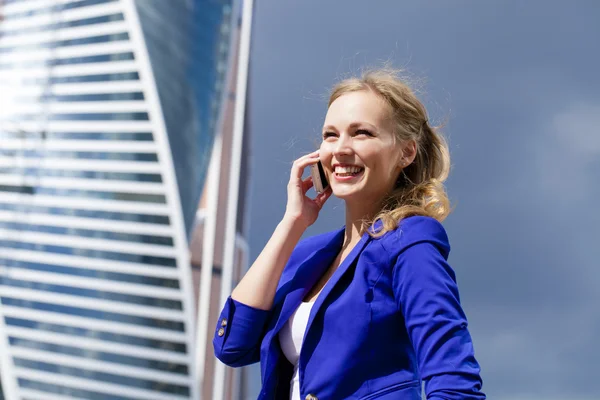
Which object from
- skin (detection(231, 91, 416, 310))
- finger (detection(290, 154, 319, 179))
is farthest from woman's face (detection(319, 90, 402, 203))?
finger (detection(290, 154, 319, 179))

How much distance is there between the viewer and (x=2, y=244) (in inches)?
1180

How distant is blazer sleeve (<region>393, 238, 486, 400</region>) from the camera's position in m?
1.37

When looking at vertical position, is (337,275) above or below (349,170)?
below

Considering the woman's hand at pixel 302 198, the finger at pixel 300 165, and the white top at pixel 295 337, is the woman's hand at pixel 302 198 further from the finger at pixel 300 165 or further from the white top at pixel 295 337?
the white top at pixel 295 337

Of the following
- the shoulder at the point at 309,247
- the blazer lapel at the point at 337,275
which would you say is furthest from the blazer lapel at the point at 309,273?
the blazer lapel at the point at 337,275

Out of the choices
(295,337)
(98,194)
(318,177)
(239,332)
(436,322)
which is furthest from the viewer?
(98,194)

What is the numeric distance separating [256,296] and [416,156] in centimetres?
51

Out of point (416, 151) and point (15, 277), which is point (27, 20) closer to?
point (15, 277)

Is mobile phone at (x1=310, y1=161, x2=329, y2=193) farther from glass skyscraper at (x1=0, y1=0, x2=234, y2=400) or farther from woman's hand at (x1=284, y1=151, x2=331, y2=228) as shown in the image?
glass skyscraper at (x1=0, y1=0, x2=234, y2=400)

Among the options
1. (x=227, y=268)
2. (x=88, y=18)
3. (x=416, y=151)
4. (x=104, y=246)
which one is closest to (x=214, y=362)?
(x=227, y=268)

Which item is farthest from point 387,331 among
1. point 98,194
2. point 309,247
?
point 98,194

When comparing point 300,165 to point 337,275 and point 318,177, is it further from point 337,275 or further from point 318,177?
point 337,275

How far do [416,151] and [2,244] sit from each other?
30696 mm

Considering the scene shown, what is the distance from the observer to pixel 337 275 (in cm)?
163
